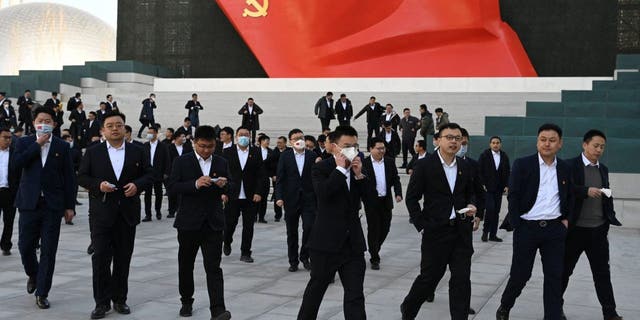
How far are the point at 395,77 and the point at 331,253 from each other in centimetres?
2285

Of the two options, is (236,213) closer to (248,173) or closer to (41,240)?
(248,173)

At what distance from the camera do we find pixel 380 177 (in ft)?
28.0

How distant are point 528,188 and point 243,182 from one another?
424 centimetres

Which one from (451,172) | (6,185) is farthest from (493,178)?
(6,185)

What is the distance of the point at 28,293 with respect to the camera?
251 inches

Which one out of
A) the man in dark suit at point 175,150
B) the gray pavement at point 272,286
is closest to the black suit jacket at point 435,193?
the gray pavement at point 272,286

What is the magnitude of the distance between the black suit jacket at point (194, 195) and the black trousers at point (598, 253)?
9.17 ft

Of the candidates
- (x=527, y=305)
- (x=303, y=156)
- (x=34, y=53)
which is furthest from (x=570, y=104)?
(x=34, y=53)

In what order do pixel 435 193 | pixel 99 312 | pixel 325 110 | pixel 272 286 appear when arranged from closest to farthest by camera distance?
1. pixel 435 193
2. pixel 99 312
3. pixel 272 286
4. pixel 325 110

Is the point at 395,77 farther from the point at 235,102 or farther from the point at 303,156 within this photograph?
the point at 303,156

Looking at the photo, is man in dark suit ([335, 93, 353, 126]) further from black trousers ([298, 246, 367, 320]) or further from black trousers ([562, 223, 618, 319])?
black trousers ([298, 246, 367, 320])

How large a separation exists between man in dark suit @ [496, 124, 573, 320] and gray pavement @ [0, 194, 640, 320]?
2.15ft

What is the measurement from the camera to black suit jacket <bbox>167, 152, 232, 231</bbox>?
222 inches

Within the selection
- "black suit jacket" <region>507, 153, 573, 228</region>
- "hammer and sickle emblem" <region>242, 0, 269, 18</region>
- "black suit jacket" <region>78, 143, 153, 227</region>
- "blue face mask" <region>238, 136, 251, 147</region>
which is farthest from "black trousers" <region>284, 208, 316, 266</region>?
"hammer and sickle emblem" <region>242, 0, 269, 18</region>
